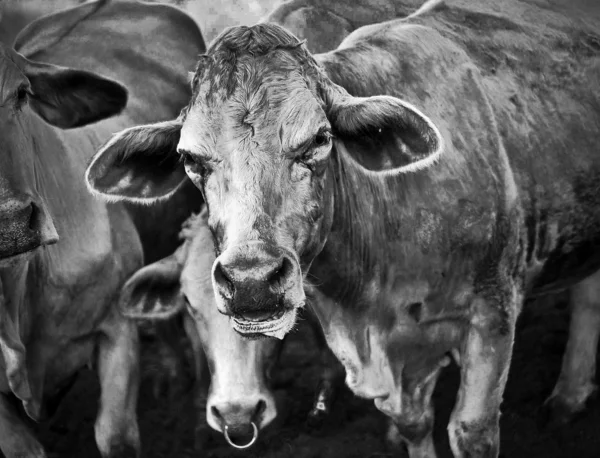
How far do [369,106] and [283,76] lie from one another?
352mm

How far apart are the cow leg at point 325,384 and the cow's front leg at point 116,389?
124cm

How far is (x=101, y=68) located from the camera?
6773 mm

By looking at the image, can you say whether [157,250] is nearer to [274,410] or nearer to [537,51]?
[274,410]

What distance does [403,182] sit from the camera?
512cm

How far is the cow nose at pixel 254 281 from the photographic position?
4.23 m

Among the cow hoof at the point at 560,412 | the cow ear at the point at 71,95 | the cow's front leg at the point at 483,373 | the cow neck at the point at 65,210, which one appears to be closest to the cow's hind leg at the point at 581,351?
the cow hoof at the point at 560,412

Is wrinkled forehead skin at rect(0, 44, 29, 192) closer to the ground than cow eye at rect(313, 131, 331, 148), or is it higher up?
closer to the ground

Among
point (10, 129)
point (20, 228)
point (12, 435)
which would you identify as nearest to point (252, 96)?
point (20, 228)

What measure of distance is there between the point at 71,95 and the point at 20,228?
105 centimetres

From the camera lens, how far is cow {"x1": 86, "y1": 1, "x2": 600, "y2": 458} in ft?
14.6

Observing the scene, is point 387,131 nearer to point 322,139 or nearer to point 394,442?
point 322,139

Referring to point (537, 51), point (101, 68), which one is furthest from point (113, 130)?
point (537, 51)

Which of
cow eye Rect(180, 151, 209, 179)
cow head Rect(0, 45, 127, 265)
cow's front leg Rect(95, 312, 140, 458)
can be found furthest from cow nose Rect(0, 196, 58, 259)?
cow's front leg Rect(95, 312, 140, 458)

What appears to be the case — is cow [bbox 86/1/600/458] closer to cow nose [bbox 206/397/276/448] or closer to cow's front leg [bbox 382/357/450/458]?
cow's front leg [bbox 382/357/450/458]
